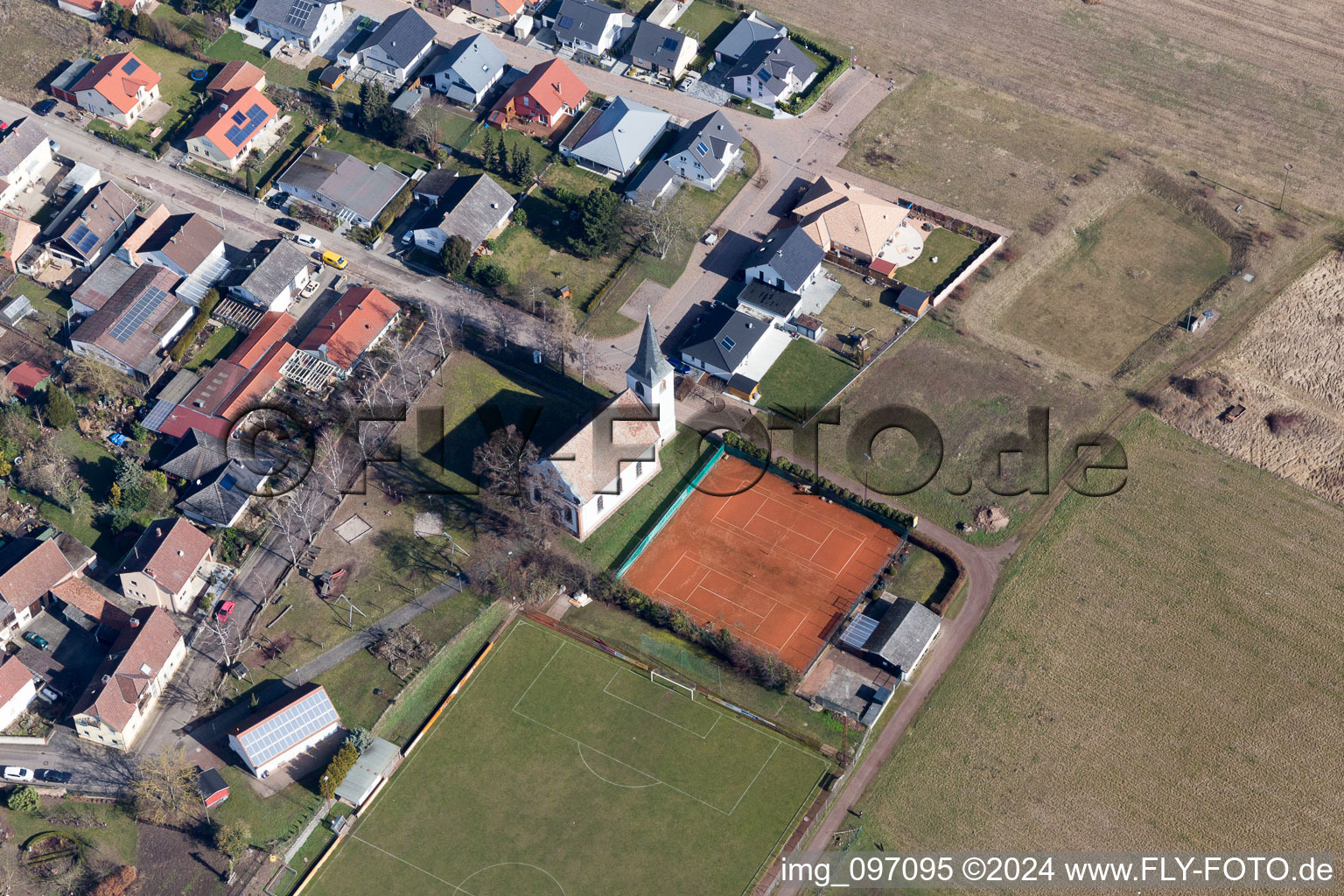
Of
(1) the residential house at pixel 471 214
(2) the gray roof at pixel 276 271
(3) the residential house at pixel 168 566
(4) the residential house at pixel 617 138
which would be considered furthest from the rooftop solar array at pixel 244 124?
(3) the residential house at pixel 168 566

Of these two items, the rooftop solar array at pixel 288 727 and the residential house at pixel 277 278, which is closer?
the rooftop solar array at pixel 288 727

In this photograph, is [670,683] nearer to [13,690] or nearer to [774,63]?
[13,690]

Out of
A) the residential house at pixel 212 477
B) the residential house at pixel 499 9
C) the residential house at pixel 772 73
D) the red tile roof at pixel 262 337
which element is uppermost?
the residential house at pixel 772 73

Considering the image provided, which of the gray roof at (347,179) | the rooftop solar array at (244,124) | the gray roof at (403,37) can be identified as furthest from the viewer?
the gray roof at (403,37)

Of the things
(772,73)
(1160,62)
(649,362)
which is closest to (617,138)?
(772,73)

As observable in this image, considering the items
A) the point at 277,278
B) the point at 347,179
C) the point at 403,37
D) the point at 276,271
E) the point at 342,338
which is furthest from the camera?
the point at 403,37

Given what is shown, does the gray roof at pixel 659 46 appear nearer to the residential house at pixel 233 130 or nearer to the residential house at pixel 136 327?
the residential house at pixel 233 130
